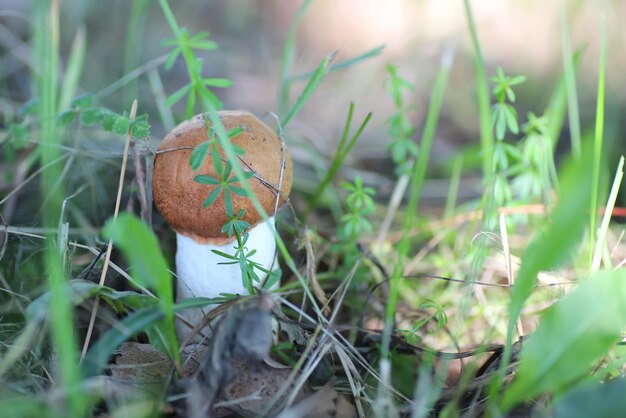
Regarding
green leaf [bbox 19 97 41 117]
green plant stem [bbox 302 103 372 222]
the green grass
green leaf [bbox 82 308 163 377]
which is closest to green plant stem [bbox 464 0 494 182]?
the green grass

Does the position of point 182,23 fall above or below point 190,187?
above

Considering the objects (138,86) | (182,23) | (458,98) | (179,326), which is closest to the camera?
(179,326)

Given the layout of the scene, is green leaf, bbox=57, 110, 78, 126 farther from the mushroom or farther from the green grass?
the mushroom

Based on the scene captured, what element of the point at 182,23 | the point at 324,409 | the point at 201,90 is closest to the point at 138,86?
the point at 182,23

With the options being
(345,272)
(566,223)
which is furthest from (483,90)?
(566,223)

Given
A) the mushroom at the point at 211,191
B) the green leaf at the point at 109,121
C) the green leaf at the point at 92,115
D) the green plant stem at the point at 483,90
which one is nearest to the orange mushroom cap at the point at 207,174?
the mushroom at the point at 211,191

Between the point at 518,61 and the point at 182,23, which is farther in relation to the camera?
the point at 182,23

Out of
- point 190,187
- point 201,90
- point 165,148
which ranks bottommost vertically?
point 190,187

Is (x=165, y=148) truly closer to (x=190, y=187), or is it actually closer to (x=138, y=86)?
(x=190, y=187)
